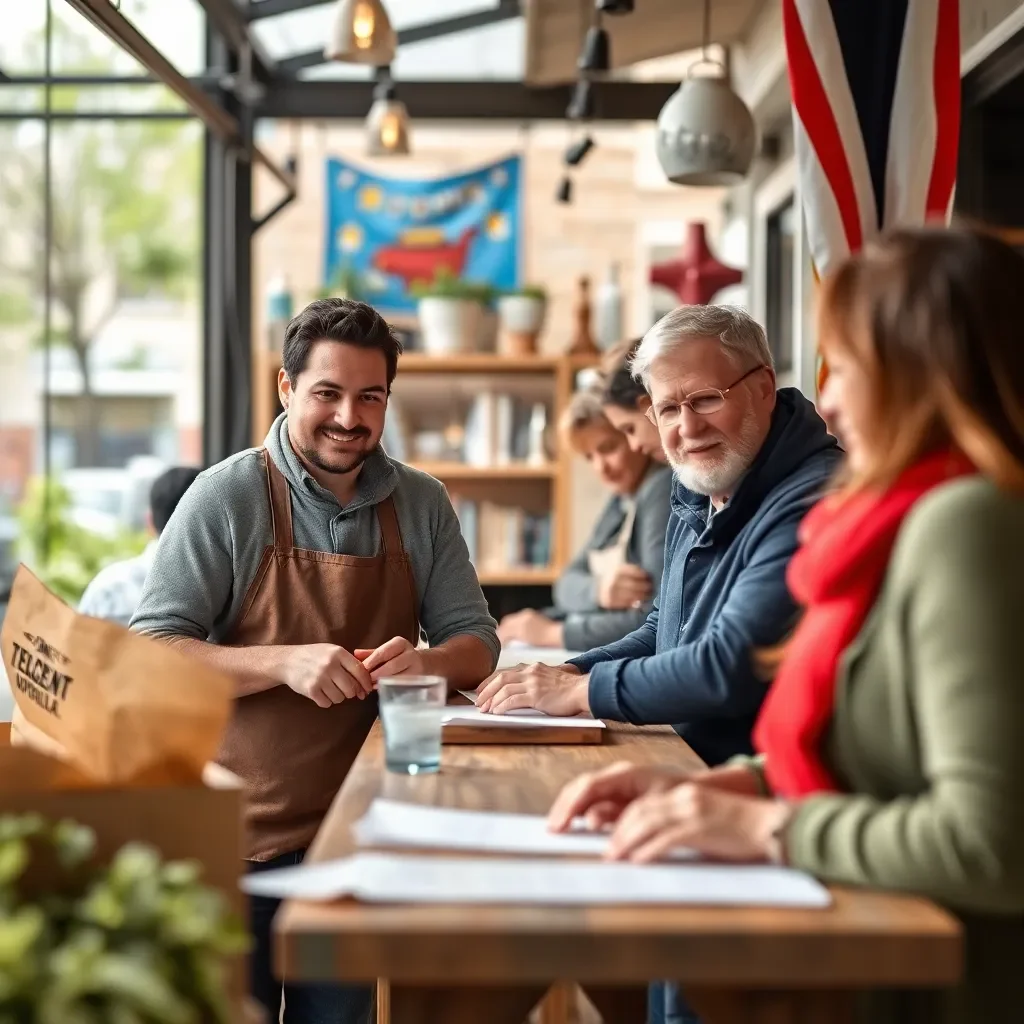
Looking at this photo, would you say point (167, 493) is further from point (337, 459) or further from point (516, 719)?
point (516, 719)

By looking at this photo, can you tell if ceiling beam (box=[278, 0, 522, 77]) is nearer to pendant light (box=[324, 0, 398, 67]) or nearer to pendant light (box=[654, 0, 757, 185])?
pendant light (box=[324, 0, 398, 67])

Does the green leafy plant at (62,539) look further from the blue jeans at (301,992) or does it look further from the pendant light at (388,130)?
the blue jeans at (301,992)

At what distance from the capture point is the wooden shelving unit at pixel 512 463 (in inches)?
254

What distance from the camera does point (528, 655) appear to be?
379cm

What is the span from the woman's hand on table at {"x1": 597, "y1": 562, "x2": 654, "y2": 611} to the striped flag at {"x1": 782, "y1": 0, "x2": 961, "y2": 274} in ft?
4.42

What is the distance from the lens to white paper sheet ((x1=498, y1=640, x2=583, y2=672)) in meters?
3.52

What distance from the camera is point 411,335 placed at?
6867mm

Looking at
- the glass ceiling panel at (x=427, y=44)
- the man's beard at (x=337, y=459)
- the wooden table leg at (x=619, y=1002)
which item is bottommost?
the wooden table leg at (x=619, y=1002)

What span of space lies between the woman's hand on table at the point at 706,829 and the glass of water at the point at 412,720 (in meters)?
0.40

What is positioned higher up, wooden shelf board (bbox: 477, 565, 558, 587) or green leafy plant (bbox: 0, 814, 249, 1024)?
green leafy plant (bbox: 0, 814, 249, 1024)

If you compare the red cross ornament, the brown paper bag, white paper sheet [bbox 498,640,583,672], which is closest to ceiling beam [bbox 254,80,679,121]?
the red cross ornament

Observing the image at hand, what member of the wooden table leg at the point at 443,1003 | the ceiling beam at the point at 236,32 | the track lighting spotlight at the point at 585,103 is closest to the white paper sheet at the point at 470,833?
the wooden table leg at the point at 443,1003

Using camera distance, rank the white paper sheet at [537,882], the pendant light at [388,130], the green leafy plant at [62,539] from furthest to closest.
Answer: the green leafy plant at [62,539] < the pendant light at [388,130] < the white paper sheet at [537,882]

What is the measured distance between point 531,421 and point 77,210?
199 inches
